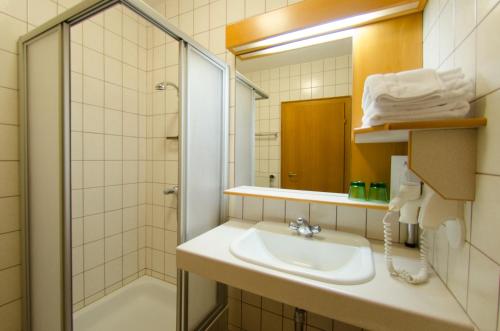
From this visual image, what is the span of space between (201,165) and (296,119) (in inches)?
22.5

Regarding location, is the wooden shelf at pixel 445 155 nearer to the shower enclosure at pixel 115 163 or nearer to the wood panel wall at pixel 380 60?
the wood panel wall at pixel 380 60

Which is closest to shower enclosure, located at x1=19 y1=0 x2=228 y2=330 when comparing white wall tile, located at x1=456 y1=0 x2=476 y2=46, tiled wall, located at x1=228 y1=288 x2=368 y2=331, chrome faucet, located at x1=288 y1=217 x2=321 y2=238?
tiled wall, located at x1=228 y1=288 x2=368 y2=331

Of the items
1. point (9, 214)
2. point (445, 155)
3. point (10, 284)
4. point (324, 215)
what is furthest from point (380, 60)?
point (10, 284)

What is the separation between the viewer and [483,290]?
0.44m

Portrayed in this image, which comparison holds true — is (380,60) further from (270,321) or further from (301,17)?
(270,321)

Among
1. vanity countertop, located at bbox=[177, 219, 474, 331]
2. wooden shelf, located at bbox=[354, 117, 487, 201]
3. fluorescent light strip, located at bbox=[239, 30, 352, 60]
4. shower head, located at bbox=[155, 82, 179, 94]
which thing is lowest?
vanity countertop, located at bbox=[177, 219, 474, 331]

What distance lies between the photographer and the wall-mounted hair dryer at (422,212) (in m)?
0.54

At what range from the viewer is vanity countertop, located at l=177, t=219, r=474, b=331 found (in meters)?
0.50

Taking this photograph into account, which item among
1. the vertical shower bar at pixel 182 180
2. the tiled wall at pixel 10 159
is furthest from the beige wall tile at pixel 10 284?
the vertical shower bar at pixel 182 180

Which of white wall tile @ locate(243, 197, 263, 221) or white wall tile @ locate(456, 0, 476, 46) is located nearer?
white wall tile @ locate(456, 0, 476, 46)

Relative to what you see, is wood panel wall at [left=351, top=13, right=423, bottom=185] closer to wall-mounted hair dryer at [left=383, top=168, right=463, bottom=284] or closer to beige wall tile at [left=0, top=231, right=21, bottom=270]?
wall-mounted hair dryer at [left=383, top=168, right=463, bottom=284]

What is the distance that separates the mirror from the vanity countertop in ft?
1.62

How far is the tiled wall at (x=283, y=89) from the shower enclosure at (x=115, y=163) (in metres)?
0.23

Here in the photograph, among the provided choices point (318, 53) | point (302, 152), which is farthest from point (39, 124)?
point (318, 53)
